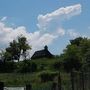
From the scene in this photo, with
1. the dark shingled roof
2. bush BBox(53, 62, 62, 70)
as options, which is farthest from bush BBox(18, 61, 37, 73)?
the dark shingled roof

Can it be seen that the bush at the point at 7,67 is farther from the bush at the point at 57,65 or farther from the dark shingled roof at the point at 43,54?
the dark shingled roof at the point at 43,54

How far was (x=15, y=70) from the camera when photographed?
3826 inches

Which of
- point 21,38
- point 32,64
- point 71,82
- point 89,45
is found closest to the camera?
point 71,82

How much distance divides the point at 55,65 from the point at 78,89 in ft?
248

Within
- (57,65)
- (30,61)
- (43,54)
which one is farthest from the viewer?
(43,54)

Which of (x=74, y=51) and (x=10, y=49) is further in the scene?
(x=10, y=49)

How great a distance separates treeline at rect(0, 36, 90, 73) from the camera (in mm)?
86062

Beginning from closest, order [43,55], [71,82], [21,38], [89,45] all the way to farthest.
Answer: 1. [71,82]
2. [89,45]
3. [21,38]
4. [43,55]

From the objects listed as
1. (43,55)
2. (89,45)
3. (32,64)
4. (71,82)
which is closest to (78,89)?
(71,82)

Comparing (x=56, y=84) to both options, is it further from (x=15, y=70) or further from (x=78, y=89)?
(x=15, y=70)

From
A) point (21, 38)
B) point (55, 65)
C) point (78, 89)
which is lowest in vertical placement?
point (78, 89)

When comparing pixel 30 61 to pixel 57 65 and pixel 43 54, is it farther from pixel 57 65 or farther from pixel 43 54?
pixel 43 54

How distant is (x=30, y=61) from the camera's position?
10650cm

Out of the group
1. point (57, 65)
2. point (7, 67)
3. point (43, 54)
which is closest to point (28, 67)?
point (7, 67)
